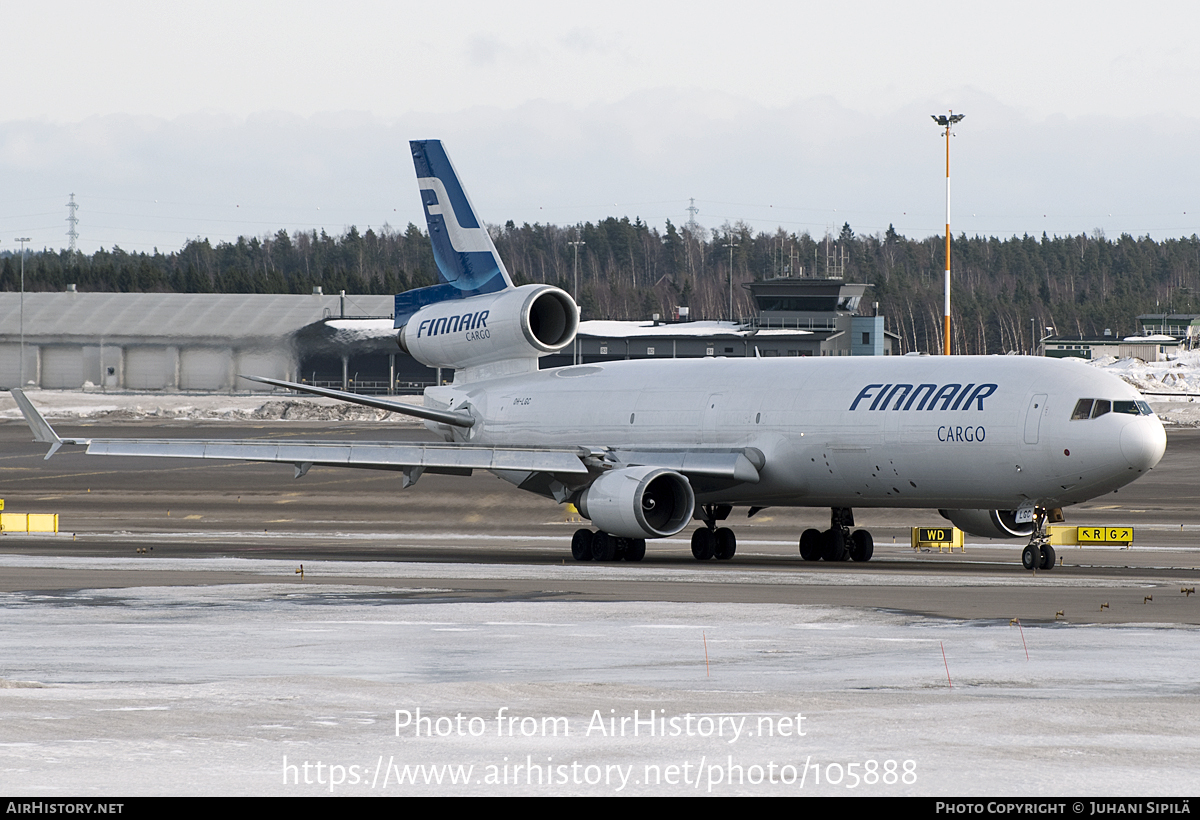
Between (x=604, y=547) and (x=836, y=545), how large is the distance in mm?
4730

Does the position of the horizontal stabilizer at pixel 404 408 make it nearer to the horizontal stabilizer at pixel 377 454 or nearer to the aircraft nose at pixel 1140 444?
the horizontal stabilizer at pixel 377 454

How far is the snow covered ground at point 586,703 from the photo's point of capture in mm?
9219

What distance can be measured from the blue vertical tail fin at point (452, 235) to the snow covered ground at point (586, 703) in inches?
666

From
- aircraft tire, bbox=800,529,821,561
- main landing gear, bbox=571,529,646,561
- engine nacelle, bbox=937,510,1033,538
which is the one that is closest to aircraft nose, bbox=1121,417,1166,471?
engine nacelle, bbox=937,510,1033,538

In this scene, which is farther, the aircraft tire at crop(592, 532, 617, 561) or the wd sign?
the wd sign

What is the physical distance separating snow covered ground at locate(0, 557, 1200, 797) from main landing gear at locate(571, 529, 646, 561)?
10738 millimetres

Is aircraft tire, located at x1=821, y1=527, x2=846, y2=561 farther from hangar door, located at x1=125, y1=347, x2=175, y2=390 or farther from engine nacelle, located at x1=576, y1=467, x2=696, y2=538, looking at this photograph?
hangar door, located at x1=125, y1=347, x2=175, y2=390

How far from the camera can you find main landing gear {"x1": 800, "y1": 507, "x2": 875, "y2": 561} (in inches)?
1244

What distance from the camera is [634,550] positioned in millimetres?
31219

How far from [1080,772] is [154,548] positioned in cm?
2655

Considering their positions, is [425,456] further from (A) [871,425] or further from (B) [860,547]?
(B) [860,547]

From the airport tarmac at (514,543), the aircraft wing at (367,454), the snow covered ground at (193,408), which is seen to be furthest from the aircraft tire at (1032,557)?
the snow covered ground at (193,408)

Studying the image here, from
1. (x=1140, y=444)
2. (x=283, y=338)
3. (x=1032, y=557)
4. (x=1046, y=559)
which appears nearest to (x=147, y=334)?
(x=283, y=338)
